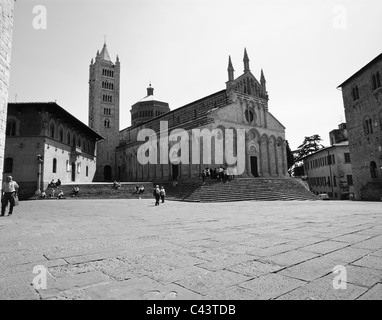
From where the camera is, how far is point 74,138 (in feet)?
103

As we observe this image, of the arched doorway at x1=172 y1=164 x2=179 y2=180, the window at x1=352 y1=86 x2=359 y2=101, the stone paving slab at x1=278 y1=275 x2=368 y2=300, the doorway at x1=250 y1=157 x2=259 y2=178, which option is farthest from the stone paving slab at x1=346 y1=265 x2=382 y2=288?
the arched doorway at x1=172 y1=164 x2=179 y2=180

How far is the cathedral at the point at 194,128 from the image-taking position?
29.5 metres

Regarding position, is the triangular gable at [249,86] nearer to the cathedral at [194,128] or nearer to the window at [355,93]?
the cathedral at [194,128]

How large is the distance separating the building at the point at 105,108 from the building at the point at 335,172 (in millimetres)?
38613

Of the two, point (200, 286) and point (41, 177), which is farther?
point (41, 177)

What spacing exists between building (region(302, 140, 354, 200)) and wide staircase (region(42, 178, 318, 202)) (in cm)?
1747

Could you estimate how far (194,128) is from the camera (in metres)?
29.5

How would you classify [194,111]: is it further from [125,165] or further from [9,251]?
[9,251]

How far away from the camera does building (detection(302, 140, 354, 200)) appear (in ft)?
121

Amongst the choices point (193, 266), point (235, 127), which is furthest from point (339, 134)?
point (193, 266)

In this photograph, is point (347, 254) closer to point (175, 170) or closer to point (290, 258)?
point (290, 258)

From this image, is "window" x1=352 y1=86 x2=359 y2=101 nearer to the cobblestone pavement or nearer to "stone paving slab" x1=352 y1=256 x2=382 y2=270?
the cobblestone pavement
